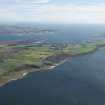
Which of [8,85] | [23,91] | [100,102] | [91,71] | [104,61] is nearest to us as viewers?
[100,102]

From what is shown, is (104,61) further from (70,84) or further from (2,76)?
(2,76)

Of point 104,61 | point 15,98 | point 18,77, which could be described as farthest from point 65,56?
point 15,98

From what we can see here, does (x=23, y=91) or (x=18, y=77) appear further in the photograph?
(x=18, y=77)

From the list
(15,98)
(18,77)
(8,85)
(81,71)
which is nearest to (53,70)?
(81,71)

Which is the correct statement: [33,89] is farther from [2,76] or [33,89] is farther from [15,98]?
[2,76]

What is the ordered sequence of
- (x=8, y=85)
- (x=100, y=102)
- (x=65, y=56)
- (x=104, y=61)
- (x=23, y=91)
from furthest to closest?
(x=65, y=56)
(x=104, y=61)
(x=8, y=85)
(x=23, y=91)
(x=100, y=102)

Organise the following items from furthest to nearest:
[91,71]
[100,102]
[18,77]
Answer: [91,71]
[18,77]
[100,102]
